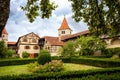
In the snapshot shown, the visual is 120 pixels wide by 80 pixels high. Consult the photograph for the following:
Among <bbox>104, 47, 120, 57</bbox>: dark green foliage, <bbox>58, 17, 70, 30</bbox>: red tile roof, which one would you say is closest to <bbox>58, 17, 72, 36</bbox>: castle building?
<bbox>58, 17, 70, 30</bbox>: red tile roof

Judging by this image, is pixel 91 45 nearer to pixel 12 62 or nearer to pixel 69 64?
pixel 69 64

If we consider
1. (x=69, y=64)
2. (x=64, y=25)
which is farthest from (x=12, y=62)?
(x=64, y=25)

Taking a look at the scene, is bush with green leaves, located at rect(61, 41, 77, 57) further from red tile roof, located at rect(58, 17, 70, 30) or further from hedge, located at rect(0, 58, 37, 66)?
red tile roof, located at rect(58, 17, 70, 30)

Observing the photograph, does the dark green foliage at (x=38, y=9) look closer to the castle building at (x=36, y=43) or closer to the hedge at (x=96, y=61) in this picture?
the hedge at (x=96, y=61)

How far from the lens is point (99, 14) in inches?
661

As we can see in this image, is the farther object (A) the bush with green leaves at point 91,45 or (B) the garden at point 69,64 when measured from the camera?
(A) the bush with green leaves at point 91,45

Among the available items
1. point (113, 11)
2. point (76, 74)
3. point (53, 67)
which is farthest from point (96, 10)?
point (53, 67)

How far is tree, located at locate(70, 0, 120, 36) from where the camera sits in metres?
15.7

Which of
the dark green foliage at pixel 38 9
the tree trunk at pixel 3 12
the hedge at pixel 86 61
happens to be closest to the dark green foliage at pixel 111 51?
the hedge at pixel 86 61

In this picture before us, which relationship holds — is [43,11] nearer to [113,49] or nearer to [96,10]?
[96,10]

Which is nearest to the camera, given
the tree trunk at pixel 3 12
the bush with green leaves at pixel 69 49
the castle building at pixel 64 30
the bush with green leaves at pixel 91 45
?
the tree trunk at pixel 3 12

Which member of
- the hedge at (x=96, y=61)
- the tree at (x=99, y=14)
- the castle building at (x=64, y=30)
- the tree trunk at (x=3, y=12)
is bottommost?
the hedge at (x=96, y=61)

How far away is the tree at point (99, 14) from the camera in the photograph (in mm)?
15720

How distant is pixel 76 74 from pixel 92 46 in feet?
96.3
